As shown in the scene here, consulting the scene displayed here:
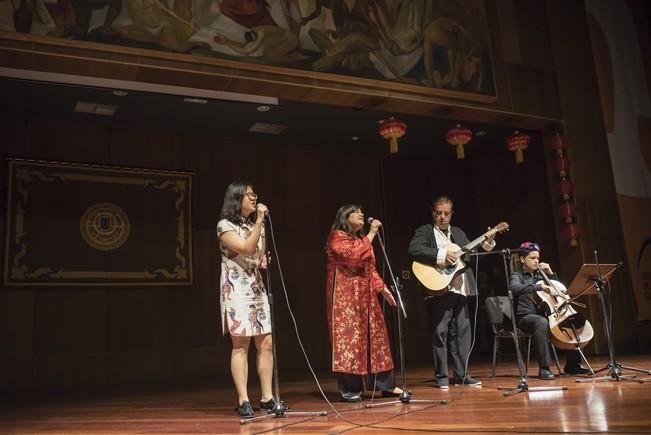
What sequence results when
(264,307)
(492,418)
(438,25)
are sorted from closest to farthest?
(492,418), (264,307), (438,25)

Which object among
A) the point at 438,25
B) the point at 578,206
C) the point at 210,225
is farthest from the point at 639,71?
the point at 210,225

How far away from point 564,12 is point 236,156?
4317mm

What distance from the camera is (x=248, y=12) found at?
16.7 feet

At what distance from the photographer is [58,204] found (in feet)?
20.9

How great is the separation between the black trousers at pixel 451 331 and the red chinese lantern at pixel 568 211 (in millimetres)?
2691

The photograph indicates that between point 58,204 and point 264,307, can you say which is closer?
point 264,307

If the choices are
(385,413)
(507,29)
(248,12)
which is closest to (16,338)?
(248,12)

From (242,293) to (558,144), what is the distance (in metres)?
4.75

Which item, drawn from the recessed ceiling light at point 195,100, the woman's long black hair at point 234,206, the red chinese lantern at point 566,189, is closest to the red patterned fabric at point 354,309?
the woman's long black hair at point 234,206

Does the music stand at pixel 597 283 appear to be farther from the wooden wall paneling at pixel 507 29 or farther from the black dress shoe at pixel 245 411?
the wooden wall paneling at pixel 507 29

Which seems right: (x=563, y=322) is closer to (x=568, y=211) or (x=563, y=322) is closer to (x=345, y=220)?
(x=345, y=220)

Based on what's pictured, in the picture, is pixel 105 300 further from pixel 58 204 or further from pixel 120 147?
pixel 120 147

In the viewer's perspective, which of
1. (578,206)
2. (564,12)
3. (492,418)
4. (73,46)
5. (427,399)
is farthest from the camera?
(564,12)

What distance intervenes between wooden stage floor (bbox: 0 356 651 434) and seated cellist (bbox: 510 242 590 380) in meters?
0.22
